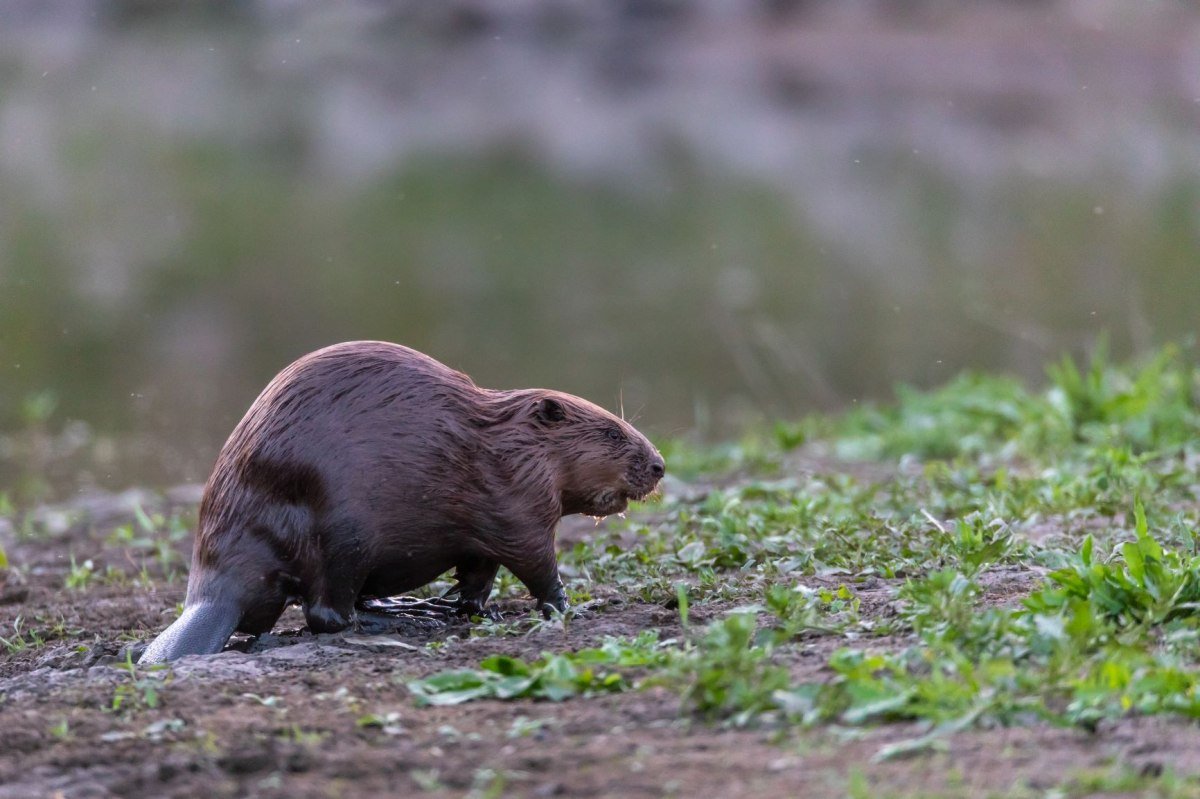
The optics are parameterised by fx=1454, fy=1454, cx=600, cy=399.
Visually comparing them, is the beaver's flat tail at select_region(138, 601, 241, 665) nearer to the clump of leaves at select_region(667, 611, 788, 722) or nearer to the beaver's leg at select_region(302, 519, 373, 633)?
the beaver's leg at select_region(302, 519, 373, 633)

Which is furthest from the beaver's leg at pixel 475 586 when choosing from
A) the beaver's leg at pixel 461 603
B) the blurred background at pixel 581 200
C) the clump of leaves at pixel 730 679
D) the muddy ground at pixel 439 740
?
the blurred background at pixel 581 200

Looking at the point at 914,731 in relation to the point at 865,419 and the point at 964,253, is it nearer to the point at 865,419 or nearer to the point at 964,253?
the point at 865,419

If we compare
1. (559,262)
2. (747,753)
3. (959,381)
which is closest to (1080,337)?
(959,381)

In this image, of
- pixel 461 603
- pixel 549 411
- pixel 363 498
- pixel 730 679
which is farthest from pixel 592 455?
pixel 730 679

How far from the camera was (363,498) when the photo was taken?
340 cm

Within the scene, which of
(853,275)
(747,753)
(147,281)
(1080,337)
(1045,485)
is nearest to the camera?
(747,753)

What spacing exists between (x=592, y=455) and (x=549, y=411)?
17 cm

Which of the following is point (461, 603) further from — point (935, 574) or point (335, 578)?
point (935, 574)

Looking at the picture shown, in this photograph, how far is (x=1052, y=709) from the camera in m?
2.53

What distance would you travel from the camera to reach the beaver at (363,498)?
11.2 feet

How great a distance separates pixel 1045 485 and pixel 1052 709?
217cm

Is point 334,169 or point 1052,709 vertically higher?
point 334,169

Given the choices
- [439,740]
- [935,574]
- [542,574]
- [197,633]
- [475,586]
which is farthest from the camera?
[475,586]

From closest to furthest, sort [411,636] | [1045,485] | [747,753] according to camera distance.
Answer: [747,753] < [411,636] < [1045,485]
